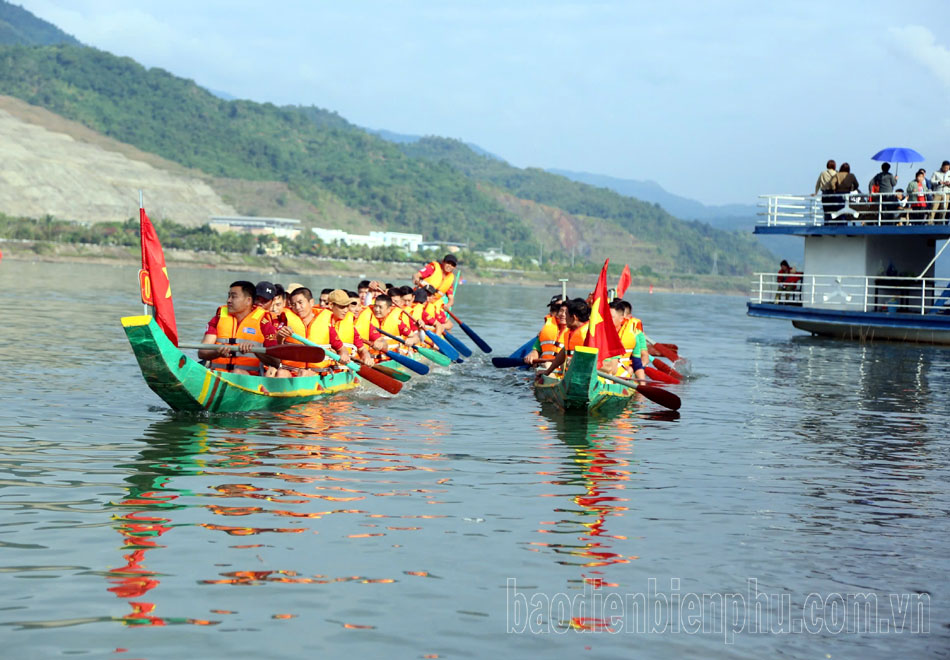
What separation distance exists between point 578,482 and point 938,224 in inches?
946

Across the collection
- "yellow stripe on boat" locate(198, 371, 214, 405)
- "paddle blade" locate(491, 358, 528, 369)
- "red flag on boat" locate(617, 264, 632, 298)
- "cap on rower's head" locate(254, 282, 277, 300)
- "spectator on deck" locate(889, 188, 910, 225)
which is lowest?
"paddle blade" locate(491, 358, 528, 369)

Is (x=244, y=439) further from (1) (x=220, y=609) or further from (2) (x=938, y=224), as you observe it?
(2) (x=938, y=224)

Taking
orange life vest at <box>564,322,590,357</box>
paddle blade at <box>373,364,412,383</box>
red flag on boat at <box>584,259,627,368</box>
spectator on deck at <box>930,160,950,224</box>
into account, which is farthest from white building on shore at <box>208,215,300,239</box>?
red flag on boat at <box>584,259,627,368</box>

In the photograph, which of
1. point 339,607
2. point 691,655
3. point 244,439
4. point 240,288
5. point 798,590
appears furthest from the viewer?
point 240,288

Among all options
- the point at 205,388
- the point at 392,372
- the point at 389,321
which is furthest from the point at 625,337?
the point at 205,388

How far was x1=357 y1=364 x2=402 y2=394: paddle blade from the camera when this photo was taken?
1586 cm

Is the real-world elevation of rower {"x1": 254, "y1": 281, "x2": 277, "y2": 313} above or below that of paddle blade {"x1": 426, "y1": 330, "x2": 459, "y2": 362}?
above

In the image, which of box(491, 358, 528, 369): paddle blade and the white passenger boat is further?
the white passenger boat

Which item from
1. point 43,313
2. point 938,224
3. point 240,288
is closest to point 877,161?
point 938,224

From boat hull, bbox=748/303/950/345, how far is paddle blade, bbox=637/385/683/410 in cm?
1823

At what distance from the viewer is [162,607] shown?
261 inches

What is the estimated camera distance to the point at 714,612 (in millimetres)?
7012

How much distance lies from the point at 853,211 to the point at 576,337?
1888 cm

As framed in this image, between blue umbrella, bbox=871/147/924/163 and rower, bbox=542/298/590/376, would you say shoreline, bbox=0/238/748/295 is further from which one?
rower, bbox=542/298/590/376
